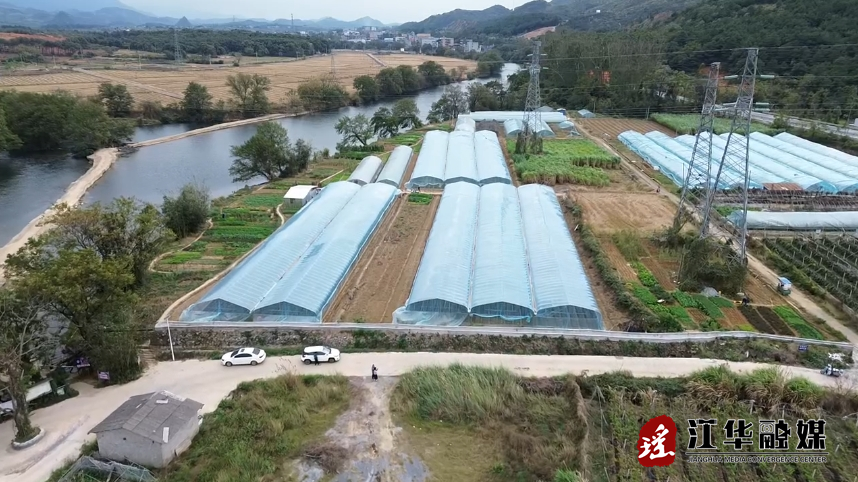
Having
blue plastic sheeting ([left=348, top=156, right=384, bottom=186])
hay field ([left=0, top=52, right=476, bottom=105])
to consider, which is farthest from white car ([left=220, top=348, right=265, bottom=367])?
hay field ([left=0, top=52, right=476, bottom=105])

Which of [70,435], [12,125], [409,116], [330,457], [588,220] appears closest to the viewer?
[330,457]

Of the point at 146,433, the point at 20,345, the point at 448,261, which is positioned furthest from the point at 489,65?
the point at 146,433

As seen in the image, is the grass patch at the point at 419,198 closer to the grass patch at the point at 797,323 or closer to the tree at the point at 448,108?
the grass patch at the point at 797,323

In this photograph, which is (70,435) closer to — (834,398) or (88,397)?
(88,397)

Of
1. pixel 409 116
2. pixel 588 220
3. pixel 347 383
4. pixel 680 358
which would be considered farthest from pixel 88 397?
pixel 409 116

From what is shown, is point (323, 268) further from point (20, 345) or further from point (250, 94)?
point (250, 94)

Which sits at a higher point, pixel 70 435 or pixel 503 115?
pixel 503 115
